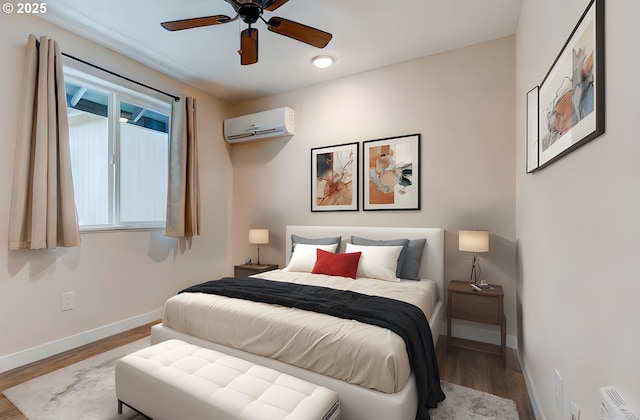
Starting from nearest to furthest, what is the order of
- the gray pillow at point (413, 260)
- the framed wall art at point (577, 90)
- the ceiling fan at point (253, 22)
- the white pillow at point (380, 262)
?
the framed wall art at point (577, 90) → the ceiling fan at point (253, 22) → the white pillow at point (380, 262) → the gray pillow at point (413, 260)

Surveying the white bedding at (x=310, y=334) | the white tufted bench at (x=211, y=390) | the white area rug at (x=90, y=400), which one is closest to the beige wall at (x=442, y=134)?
the white bedding at (x=310, y=334)

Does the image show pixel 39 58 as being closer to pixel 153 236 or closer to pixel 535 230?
pixel 153 236

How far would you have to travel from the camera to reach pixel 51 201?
2.41m

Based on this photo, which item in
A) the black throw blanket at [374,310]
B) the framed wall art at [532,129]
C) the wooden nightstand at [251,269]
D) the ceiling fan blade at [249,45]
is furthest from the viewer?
the wooden nightstand at [251,269]

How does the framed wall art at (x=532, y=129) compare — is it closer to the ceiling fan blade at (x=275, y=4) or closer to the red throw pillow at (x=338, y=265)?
the red throw pillow at (x=338, y=265)

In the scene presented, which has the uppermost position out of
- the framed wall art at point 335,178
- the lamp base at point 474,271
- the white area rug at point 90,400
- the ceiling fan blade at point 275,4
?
the ceiling fan blade at point 275,4

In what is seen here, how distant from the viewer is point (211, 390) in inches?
54.8

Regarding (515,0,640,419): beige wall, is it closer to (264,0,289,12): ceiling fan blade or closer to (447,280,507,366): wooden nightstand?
(447,280,507,366): wooden nightstand

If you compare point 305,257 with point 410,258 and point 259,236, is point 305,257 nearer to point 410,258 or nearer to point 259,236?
point 259,236

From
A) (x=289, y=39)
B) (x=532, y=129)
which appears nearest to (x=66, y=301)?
(x=289, y=39)

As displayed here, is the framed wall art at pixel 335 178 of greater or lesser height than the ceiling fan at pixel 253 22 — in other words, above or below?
below

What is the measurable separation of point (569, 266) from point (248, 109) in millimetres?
4110

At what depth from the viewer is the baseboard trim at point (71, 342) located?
7.62 feet

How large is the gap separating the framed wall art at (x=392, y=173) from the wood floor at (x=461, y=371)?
1461 mm
